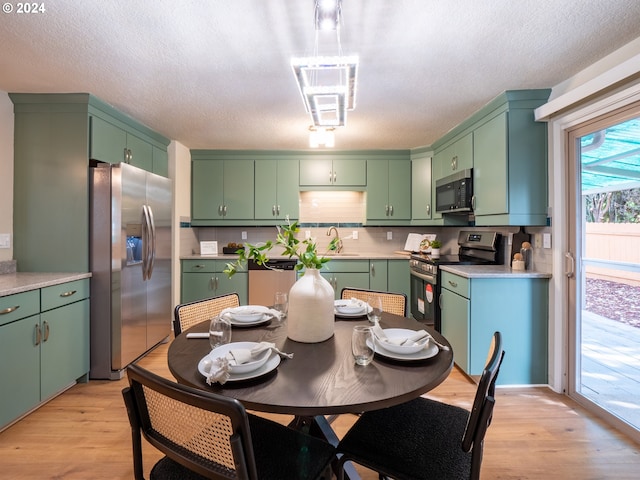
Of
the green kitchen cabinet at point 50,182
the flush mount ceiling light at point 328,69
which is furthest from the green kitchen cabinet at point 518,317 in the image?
the green kitchen cabinet at point 50,182

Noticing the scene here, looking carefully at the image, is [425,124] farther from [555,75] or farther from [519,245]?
[519,245]

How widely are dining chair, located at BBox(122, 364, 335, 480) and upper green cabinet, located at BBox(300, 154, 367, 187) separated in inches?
136

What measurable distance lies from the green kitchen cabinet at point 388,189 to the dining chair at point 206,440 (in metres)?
3.44

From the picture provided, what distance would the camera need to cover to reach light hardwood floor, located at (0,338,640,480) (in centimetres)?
166

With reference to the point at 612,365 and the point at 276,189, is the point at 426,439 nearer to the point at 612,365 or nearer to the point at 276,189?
the point at 612,365

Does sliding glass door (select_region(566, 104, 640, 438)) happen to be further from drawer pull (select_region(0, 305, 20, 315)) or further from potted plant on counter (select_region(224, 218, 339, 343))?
drawer pull (select_region(0, 305, 20, 315))

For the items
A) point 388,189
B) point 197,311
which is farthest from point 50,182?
point 388,189

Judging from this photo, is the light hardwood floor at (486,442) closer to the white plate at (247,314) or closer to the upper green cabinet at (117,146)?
the white plate at (247,314)

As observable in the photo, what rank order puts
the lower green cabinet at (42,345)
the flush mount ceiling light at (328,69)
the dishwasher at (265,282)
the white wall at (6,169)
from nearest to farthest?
the flush mount ceiling light at (328,69), the lower green cabinet at (42,345), the white wall at (6,169), the dishwasher at (265,282)

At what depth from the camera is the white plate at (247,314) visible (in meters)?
1.63

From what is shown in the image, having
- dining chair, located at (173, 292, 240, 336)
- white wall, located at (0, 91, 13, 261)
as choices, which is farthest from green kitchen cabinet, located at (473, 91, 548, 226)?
white wall, located at (0, 91, 13, 261)

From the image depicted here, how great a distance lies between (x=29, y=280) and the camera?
7.15ft

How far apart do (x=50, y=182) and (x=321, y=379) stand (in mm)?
2727

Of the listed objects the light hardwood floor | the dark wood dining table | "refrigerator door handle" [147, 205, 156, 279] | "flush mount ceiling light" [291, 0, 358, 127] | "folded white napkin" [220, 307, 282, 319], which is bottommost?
the light hardwood floor
